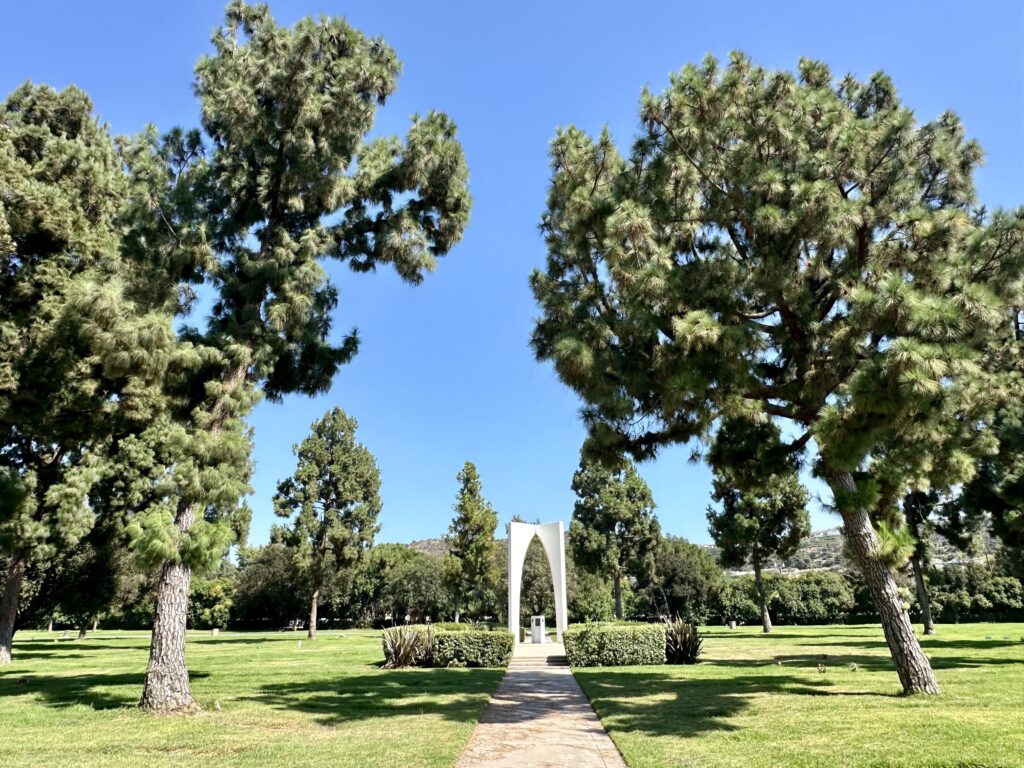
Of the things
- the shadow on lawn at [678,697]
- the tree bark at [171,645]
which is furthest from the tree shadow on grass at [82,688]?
the shadow on lawn at [678,697]

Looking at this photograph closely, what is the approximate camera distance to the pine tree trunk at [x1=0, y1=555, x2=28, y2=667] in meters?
17.1

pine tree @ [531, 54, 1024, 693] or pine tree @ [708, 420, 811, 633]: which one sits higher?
pine tree @ [531, 54, 1024, 693]

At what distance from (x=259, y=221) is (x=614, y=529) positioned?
102ft

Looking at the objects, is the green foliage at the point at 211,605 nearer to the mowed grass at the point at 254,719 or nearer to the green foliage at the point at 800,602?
the mowed grass at the point at 254,719

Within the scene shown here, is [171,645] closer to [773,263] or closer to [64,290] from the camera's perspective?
[64,290]

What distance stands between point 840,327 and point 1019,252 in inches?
107

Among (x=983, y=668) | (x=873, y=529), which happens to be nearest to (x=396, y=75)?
(x=873, y=529)

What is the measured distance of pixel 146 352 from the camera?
881cm

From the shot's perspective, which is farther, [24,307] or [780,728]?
[24,307]

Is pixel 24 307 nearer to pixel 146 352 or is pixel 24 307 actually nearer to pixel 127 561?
pixel 146 352

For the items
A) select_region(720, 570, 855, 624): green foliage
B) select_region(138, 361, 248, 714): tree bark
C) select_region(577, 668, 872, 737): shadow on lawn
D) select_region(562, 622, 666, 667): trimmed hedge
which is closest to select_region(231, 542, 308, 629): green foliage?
select_region(720, 570, 855, 624): green foliage

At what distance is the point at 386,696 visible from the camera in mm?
10297

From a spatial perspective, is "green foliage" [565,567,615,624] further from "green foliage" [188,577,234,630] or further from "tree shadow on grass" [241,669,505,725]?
"green foliage" [188,577,234,630]

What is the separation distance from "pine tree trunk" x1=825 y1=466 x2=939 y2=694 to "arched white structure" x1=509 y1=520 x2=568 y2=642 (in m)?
16.5
